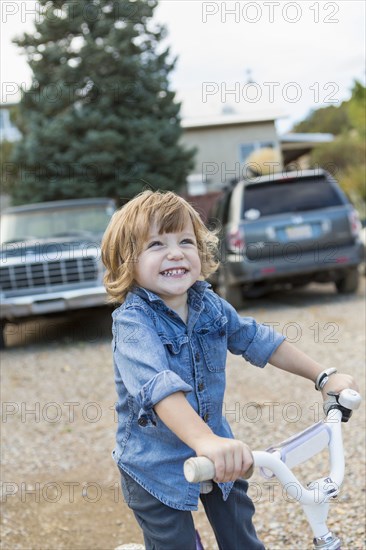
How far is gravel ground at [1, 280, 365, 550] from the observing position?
10.3ft

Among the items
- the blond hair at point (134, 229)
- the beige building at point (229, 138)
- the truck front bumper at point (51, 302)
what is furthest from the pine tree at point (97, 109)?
the blond hair at point (134, 229)

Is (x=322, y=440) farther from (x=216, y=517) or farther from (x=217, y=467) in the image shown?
(x=216, y=517)

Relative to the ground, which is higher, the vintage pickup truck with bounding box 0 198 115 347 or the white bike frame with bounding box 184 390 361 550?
the white bike frame with bounding box 184 390 361 550

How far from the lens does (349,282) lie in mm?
9070

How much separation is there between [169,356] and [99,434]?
2.83m

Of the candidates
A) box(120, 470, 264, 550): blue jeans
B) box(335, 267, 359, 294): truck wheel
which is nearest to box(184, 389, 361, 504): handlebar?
box(120, 470, 264, 550): blue jeans

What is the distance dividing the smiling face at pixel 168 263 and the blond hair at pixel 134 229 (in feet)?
0.05

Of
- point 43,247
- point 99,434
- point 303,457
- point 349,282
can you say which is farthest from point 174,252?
point 349,282

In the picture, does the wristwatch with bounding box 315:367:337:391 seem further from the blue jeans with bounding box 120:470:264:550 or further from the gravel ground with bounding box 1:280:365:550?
the gravel ground with bounding box 1:280:365:550

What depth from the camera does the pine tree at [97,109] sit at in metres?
17.6

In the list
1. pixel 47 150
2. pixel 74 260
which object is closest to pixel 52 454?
pixel 74 260

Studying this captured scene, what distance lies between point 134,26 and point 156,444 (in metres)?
18.1

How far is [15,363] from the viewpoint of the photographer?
7020 mm

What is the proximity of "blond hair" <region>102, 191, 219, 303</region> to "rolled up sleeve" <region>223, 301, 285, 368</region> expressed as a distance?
25 centimetres
